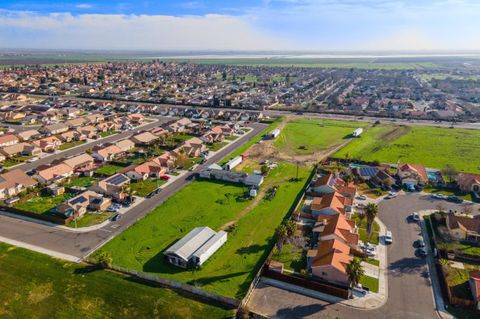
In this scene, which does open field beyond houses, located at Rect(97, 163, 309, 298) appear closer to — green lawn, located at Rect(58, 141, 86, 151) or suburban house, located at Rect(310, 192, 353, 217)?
suburban house, located at Rect(310, 192, 353, 217)

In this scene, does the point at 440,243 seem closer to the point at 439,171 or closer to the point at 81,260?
the point at 439,171

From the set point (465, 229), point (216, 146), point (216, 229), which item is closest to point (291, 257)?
point (216, 229)

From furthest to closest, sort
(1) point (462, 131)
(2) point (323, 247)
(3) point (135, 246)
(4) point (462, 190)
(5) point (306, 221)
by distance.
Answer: (1) point (462, 131)
(4) point (462, 190)
(5) point (306, 221)
(3) point (135, 246)
(2) point (323, 247)

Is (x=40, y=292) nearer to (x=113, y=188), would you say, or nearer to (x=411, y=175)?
(x=113, y=188)

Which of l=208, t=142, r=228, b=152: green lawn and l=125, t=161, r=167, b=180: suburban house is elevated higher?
l=208, t=142, r=228, b=152: green lawn

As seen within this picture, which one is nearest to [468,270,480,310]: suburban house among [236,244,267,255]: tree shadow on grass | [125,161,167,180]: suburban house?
[236,244,267,255]: tree shadow on grass

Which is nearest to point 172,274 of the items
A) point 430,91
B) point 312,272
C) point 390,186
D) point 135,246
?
point 135,246
